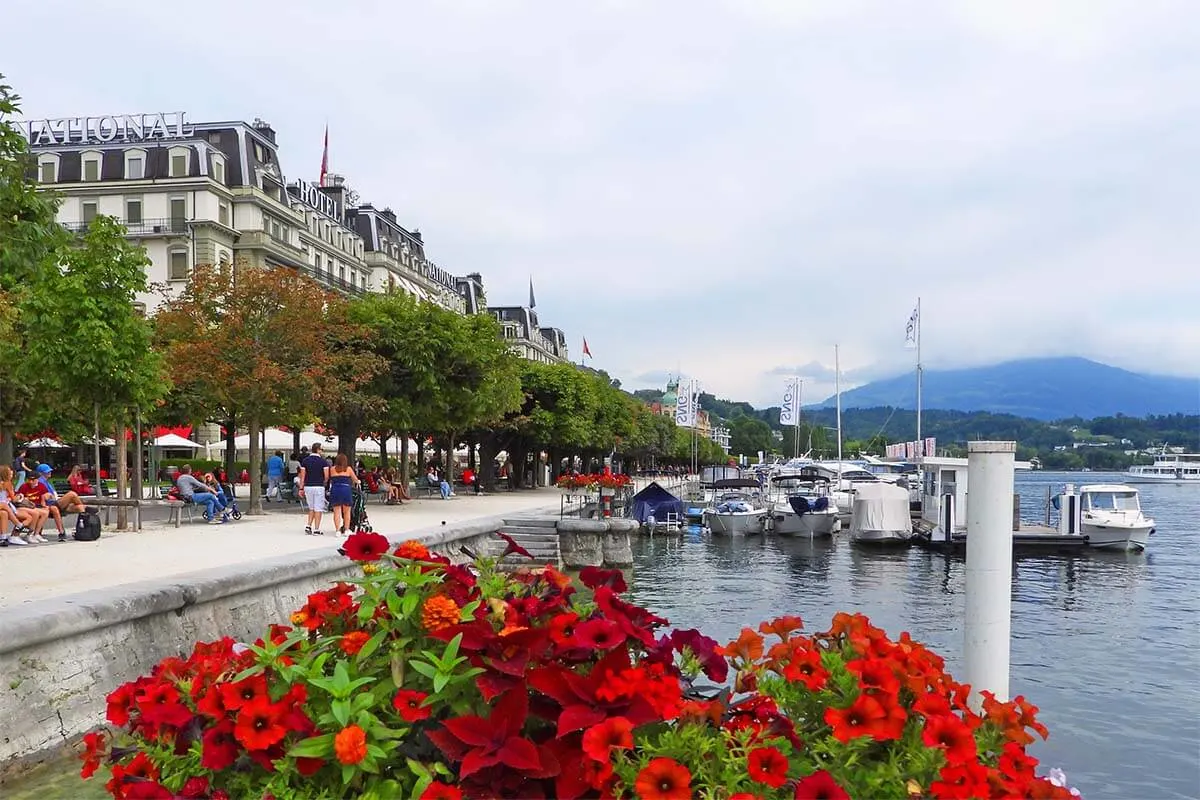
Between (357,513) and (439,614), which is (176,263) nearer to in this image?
(357,513)

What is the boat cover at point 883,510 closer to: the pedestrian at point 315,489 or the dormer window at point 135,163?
the pedestrian at point 315,489

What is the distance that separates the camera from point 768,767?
2.64 m

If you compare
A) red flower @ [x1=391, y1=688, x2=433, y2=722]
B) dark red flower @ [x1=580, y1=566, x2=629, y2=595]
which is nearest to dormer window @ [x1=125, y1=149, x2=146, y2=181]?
dark red flower @ [x1=580, y1=566, x2=629, y2=595]

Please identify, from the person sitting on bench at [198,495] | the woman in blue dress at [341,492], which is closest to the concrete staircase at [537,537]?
the woman in blue dress at [341,492]

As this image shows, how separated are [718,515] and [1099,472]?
7304 inches

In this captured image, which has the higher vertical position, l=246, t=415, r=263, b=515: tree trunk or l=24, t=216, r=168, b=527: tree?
l=24, t=216, r=168, b=527: tree

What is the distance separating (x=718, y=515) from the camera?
112 ft

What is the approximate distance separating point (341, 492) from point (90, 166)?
4867 cm

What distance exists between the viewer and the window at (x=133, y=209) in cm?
5588

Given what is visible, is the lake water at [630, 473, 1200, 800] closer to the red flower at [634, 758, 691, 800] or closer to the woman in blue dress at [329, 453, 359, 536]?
the woman in blue dress at [329, 453, 359, 536]

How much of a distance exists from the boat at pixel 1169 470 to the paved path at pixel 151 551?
515 feet

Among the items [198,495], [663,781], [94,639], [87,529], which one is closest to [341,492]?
[198,495]

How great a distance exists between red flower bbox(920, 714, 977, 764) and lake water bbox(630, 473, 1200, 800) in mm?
7017

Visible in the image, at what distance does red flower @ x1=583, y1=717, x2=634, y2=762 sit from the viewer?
8.66ft
